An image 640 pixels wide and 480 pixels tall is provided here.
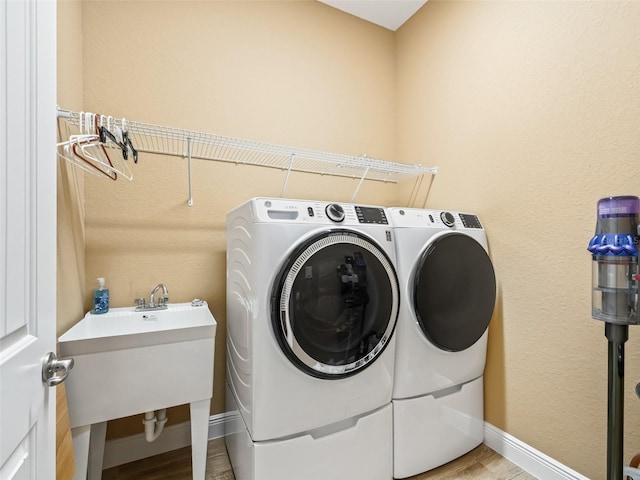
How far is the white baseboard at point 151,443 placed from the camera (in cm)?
155

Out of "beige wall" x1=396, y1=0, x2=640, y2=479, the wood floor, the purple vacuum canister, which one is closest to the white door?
the wood floor

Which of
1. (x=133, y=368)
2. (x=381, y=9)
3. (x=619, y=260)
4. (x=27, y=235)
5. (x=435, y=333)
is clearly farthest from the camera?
(x=381, y=9)

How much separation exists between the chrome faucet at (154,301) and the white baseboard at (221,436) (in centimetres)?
68

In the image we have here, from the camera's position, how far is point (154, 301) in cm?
165

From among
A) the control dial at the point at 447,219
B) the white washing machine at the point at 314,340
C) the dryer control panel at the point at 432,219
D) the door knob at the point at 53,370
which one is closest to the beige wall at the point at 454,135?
A: the dryer control panel at the point at 432,219

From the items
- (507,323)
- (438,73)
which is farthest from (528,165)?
(438,73)

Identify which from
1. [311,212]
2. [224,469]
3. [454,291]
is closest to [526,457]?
[454,291]

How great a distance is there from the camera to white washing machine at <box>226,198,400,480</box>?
1.14 m

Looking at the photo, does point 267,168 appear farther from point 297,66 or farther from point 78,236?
point 78,236

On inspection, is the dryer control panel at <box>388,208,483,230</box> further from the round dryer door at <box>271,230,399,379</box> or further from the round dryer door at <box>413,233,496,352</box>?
the round dryer door at <box>271,230,399,379</box>

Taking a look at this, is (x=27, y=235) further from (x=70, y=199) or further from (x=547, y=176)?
(x=547, y=176)

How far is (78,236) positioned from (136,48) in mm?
1082

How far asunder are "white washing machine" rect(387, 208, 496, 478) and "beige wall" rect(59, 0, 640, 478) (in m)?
0.24

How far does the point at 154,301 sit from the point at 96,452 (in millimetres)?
694
